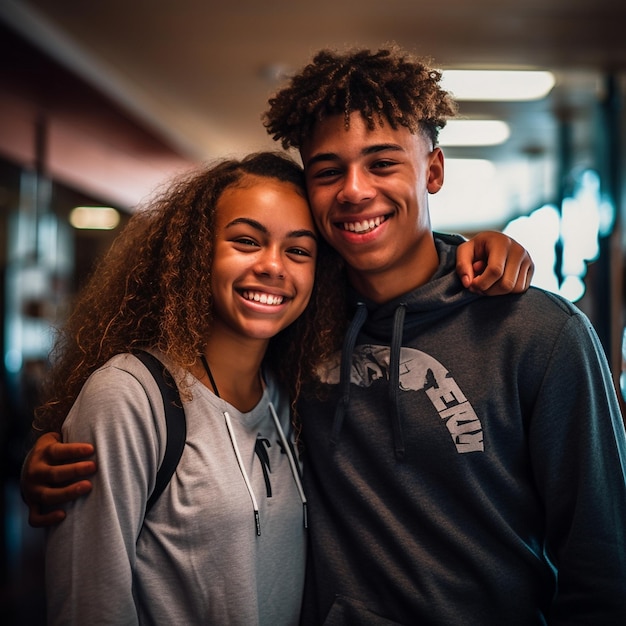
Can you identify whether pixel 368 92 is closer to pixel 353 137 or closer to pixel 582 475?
pixel 353 137

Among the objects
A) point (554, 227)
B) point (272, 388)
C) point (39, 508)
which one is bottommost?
point (39, 508)

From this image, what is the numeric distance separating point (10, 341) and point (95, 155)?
167cm

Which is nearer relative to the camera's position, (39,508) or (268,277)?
(39,508)

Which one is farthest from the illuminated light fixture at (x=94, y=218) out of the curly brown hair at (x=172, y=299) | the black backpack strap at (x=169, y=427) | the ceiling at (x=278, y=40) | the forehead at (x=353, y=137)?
the black backpack strap at (x=169, y=427)

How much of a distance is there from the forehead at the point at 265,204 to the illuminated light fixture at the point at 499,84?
3094 millimetres

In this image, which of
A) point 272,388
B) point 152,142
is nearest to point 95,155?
point 152,142

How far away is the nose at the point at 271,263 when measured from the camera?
1.45 metres

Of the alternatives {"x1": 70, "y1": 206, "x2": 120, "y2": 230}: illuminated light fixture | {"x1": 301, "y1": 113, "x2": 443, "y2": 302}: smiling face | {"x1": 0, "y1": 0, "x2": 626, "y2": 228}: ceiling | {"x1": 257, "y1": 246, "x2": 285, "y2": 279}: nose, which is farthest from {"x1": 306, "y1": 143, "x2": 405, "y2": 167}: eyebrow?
{"x1": 70, "y1": 206, "x2": 120, "y2": 230}: illuminated light fixture

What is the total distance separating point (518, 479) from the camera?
142cm

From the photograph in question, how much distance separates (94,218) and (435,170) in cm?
610

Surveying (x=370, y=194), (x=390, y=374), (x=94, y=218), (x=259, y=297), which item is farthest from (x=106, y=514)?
(x=94, y=218)

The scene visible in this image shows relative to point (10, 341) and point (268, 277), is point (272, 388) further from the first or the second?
point (10, 341)

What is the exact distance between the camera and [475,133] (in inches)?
223

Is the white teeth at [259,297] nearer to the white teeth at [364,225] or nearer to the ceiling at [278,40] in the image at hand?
the white teeth at [364,225]
